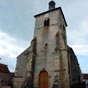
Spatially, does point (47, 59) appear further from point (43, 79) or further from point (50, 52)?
point (43, 79)

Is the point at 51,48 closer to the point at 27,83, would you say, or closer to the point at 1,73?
the point at 27,83

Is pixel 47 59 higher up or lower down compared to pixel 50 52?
lower down

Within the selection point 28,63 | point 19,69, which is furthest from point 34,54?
point 19,69

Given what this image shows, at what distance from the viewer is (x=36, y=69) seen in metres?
19.4

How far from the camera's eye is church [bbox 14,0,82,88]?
1758 centimetres

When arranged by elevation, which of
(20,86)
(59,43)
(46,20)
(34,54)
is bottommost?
(20,86)

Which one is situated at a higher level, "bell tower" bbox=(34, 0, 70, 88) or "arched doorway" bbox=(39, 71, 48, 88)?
"bell tower" bbox=(34, 0, 70, 88)

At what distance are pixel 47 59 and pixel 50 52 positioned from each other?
1120 millimetres

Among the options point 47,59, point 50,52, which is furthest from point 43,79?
point 50,52

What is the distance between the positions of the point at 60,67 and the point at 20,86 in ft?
22.0

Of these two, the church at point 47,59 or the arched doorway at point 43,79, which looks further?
the arched doorway at point 43,79

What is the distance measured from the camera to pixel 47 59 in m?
19.2

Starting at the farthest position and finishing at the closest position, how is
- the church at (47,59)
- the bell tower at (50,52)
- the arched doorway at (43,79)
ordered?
the arched doorway at (43,79)
the church at (47,59)
the bell tower at (50,52)

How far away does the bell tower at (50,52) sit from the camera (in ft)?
57.1
